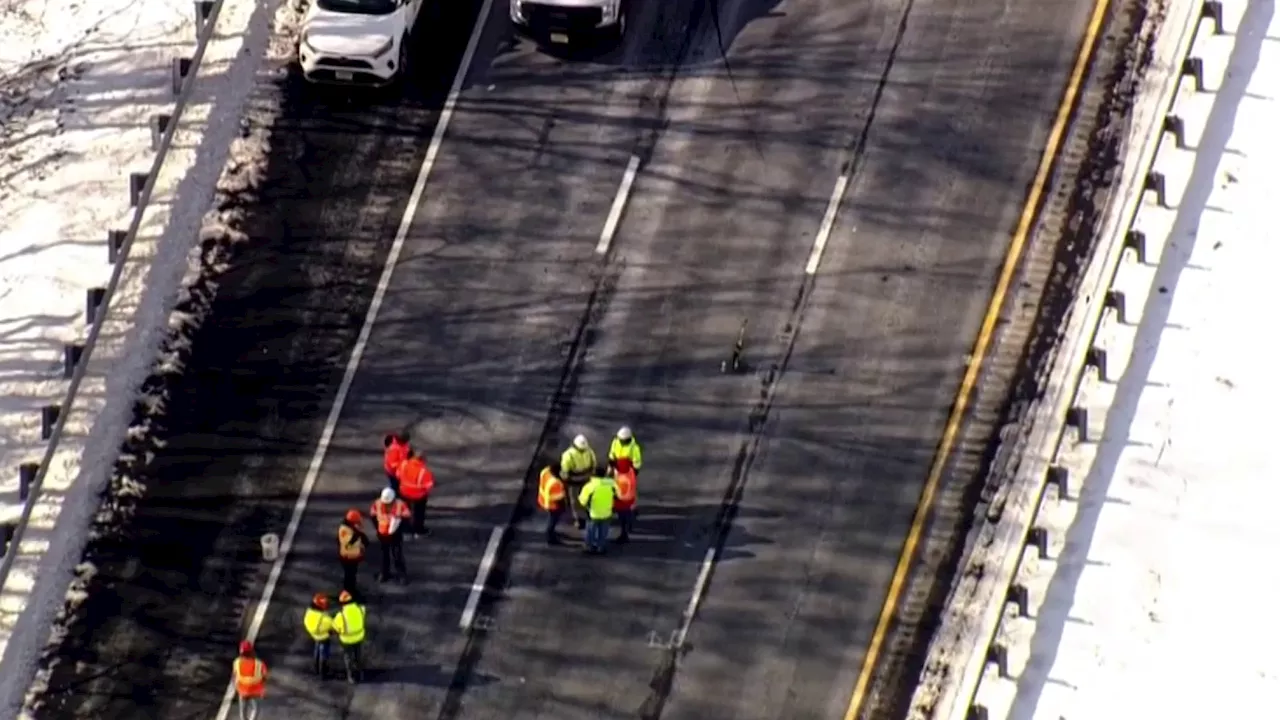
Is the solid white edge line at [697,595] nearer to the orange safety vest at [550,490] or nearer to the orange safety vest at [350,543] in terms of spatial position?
the orange safety vest at [550,490]

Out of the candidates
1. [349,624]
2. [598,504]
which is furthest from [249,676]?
[598,504]

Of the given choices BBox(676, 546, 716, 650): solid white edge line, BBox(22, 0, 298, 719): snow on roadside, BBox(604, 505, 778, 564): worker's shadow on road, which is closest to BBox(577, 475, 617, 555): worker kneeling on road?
BBox(604, 505, 778, 564): worker's shadow on road

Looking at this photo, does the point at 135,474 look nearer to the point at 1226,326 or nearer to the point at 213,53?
the point at 213,53

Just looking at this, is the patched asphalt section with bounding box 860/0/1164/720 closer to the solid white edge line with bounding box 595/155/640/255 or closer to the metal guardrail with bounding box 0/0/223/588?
the solid white edge line with bounding box 595/155/640/255

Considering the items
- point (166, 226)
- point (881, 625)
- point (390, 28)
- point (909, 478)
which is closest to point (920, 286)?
point (909, 478)

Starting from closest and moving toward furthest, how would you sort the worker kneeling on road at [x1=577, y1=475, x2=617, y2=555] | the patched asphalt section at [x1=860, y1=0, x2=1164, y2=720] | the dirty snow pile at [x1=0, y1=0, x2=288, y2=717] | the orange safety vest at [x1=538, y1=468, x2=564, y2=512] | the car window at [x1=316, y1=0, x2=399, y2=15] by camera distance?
the worker kneeling on road at [x1=577, y1=475, x2=617, y2=555] < the orange safety vest at [x1=538, y1=468, x2=564, y2=512] < the patched asphalt section at [x1=860, y1=0, x2=1164, y2=720] < the dirty snow pile at [x1=0, y1=0, x2=288, y2=717] < the car window at [x1=316, y1=0, x2=399, y2=15]

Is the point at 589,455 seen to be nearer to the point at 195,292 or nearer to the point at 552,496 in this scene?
the point at 552,496
